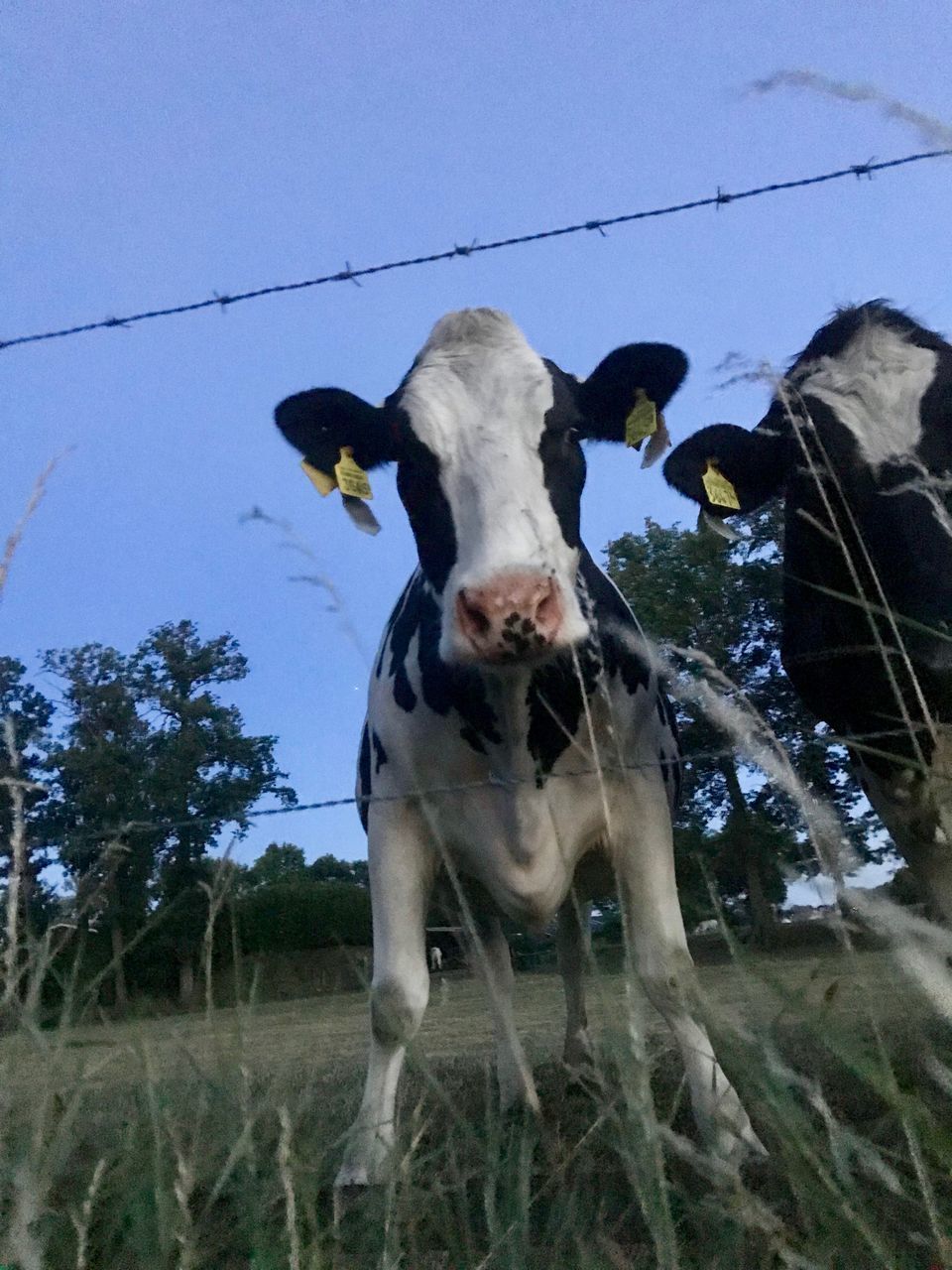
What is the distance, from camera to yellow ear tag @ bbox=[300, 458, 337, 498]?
15.1 feet

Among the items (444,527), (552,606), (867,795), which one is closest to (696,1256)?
(552,606)

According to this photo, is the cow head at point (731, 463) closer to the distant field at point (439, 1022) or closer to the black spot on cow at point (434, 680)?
the black spot on cow at point (434, 680)

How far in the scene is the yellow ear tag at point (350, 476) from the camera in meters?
4.56

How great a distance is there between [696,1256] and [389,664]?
268 cm

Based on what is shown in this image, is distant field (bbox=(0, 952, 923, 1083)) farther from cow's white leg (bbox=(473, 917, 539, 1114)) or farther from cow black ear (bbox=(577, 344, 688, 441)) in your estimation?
cow black ear (bbox=(577, 344, 688, 441))

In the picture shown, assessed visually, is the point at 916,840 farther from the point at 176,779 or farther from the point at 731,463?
the point at 176,779

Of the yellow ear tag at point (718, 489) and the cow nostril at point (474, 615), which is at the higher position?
the yellow ear tag at point (718, 489)

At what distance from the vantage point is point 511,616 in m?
3.18

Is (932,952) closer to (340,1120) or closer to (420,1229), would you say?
(420,1229)

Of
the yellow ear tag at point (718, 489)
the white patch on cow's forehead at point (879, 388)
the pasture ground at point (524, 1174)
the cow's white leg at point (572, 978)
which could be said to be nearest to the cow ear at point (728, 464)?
the yellow ear tag at point (718, 489)

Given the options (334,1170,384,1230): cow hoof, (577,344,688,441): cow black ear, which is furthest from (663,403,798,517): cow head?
(334,1170,384,1230): cow hoof

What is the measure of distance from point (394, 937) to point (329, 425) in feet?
6.45

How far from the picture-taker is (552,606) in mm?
3258

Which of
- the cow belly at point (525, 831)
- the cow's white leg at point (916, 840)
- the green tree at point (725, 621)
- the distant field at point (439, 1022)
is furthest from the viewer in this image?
the green tree at point (725, 621)
